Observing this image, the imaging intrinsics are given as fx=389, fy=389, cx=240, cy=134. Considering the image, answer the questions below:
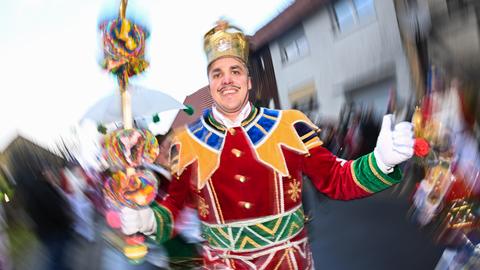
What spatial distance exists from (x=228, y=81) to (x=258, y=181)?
298mm

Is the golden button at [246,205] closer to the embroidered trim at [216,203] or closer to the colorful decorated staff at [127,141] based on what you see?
the embroidered trim at [216,203]

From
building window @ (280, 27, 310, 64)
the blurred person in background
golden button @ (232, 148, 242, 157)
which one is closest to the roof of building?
building window @ (280, 27, 310, 64)

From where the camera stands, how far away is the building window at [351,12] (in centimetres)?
118

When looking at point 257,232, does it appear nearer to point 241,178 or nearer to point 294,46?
point 241,178

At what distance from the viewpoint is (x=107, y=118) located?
113 cm

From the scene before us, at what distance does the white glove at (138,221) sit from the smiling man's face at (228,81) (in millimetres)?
377

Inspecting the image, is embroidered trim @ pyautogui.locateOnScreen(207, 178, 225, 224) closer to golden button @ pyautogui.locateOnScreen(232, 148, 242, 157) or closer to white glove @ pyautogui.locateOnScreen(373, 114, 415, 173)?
golden button @ pyautogui.locateOnScreen(232, 148, 242, 157)

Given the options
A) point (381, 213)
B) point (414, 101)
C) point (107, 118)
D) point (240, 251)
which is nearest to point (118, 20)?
point (107, 118)

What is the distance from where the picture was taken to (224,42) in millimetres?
1087

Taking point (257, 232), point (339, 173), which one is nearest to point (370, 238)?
point (339, 173)

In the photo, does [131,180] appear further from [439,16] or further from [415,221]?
[415,221]

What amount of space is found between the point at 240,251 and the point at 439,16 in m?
0.87

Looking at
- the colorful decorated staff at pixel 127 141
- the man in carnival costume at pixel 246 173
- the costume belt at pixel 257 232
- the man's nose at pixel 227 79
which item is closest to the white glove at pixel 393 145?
the man in carnival costume at pixel 246 173

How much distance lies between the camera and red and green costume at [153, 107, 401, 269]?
1.12m
